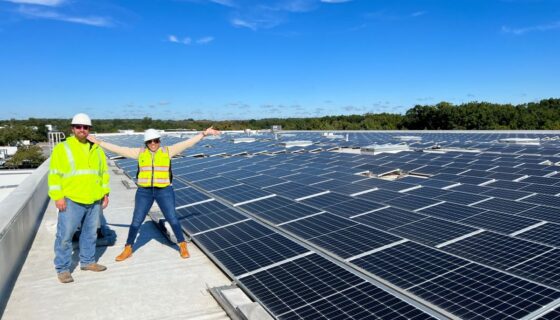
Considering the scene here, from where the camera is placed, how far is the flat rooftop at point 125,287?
547 cm

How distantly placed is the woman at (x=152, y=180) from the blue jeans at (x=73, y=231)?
69 centimetres

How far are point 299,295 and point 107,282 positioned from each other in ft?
10.9

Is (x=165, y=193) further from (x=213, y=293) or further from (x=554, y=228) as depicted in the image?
(x=554, y=228)

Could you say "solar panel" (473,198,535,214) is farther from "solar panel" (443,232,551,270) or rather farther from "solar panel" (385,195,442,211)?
"solar panel" (443,232,551,270)

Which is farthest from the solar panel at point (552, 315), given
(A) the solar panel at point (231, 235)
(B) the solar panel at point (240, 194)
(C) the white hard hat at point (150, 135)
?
(B) the solar panel at point (240, 194)

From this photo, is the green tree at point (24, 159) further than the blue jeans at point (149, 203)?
Yes

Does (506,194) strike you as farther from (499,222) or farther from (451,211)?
(499,222)

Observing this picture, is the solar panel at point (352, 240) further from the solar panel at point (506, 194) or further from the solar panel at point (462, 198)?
the solar panel at point (506, 194)

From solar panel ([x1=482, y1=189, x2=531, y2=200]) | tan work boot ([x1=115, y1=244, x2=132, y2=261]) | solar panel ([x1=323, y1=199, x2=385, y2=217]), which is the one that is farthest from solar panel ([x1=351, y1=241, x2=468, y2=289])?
solar panel ([x1=482, y1=189, x2=531, y2=200])

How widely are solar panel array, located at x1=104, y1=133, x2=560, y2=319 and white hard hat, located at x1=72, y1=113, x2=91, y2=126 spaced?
309 cm

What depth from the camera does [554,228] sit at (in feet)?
23.9

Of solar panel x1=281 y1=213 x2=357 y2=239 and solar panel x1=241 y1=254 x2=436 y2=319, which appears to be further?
solar panel x1=281 y1=213 x2=357 y2=239

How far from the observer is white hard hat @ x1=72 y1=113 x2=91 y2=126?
21.4ft

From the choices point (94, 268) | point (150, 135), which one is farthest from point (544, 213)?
point (94, 268)
